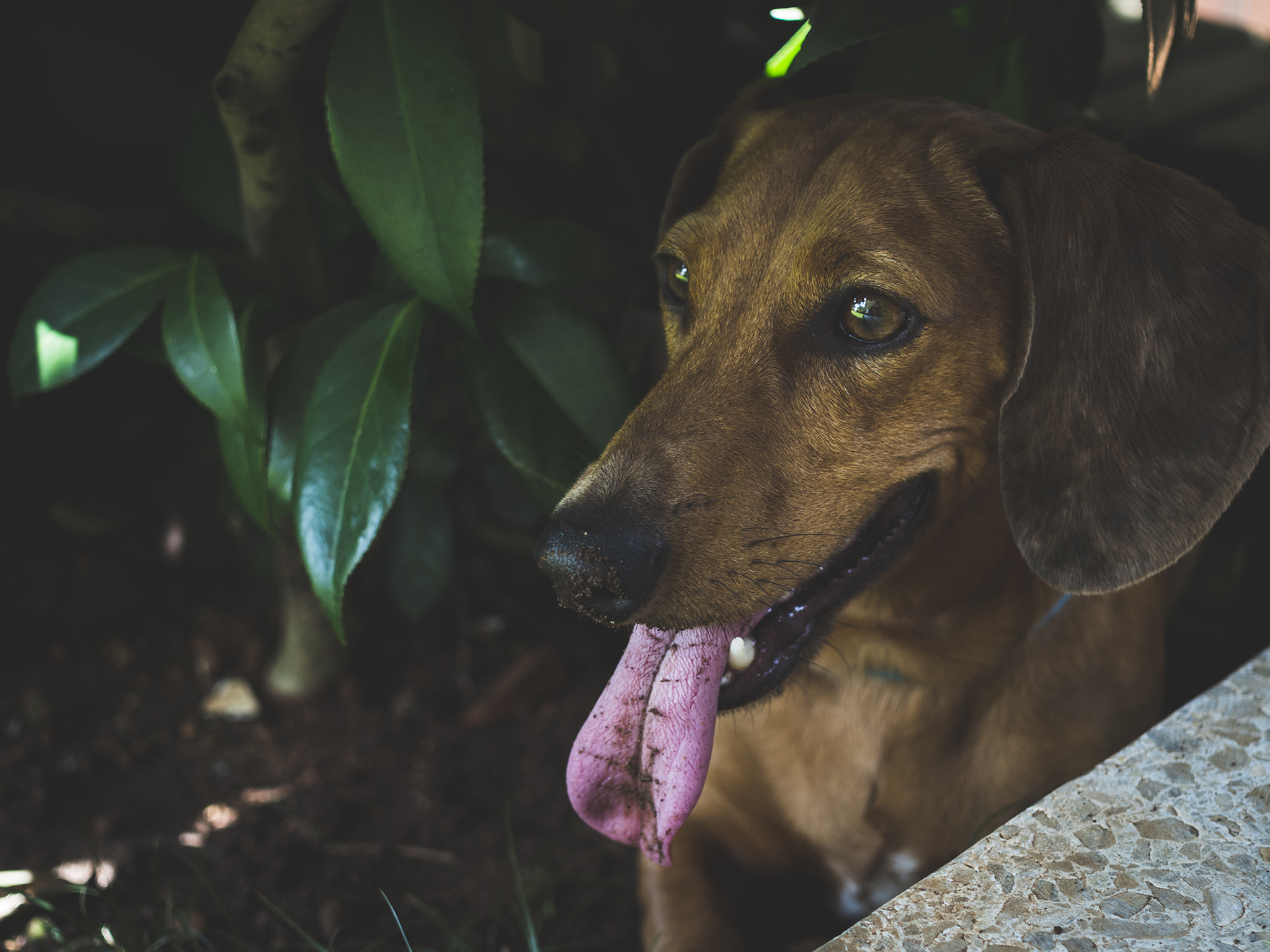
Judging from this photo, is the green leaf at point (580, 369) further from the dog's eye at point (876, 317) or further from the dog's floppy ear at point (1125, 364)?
the dog's floppy ear at point (1125, 364)

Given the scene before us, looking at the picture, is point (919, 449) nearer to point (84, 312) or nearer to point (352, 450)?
point (352, 450)

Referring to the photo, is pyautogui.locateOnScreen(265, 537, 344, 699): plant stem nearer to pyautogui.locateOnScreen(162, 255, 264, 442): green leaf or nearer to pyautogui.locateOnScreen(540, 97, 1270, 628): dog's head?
pyautogui.locateOnScreen(162, 255, 264, 442): green leaf

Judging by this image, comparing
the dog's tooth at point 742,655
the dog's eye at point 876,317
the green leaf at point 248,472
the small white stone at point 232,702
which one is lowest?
the small white stone at point 232,702

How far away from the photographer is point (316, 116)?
2.03m

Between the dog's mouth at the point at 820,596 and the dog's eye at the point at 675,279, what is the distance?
0.46m

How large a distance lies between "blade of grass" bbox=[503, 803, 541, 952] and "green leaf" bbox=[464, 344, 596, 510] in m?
0.65

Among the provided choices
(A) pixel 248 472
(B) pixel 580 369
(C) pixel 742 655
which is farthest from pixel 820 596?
(A) pixel 248 472

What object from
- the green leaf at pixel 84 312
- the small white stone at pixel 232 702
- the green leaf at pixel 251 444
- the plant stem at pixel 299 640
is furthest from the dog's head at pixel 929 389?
the small white stone at pixel 232 702

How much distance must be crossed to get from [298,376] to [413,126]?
438mm

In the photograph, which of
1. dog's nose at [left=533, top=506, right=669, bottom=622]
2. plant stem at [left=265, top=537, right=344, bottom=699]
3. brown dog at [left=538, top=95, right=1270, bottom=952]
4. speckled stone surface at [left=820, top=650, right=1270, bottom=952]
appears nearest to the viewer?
speckled stone surface at [left=820, top=650, right=1270, bottom=952]

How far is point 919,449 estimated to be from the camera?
4.43ft

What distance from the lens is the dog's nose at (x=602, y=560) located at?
115 cm

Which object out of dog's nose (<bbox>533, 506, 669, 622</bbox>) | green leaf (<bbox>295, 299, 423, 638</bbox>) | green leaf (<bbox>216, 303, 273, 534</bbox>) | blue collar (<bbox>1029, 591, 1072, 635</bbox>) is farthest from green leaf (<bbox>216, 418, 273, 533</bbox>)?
blue collar (<bbox>1029, 591, 1072, 635</bbox>)

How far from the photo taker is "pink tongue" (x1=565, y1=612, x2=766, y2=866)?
1354mm
